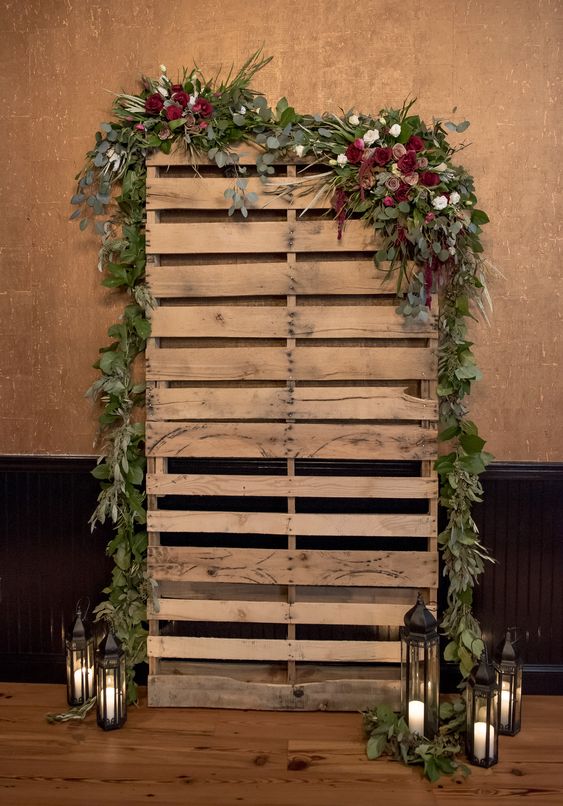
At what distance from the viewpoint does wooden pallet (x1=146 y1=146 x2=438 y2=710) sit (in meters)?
2.64

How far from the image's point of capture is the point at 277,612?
2.68 metres

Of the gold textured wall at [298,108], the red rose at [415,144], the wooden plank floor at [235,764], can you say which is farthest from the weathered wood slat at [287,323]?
the wooden plank floor at [235,764]

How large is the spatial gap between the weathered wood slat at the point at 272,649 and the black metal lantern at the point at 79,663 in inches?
8.9

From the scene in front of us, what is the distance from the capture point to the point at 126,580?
8.98ft

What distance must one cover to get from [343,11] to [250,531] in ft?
6.65

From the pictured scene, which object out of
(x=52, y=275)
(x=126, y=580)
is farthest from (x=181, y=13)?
(x=126, y=580)

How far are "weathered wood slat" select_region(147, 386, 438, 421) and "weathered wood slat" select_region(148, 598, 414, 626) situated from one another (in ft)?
2.33

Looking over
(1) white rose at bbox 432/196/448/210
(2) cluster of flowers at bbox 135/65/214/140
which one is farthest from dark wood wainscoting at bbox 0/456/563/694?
(2) cluster of flowers at bbox 135/65/214/140

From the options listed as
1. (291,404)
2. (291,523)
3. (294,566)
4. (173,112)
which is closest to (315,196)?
(173,112)

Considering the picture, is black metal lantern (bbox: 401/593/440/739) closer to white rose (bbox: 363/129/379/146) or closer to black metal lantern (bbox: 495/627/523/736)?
black metal lantern (bbox: 495/627/523/736)

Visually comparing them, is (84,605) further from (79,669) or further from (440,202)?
(440,202)

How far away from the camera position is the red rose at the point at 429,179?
2.51 m

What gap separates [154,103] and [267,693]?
7.36 ft

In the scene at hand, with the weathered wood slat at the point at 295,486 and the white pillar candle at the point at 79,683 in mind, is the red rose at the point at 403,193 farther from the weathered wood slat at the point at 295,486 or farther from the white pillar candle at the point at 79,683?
the white pillar candle at the point at 79,683
